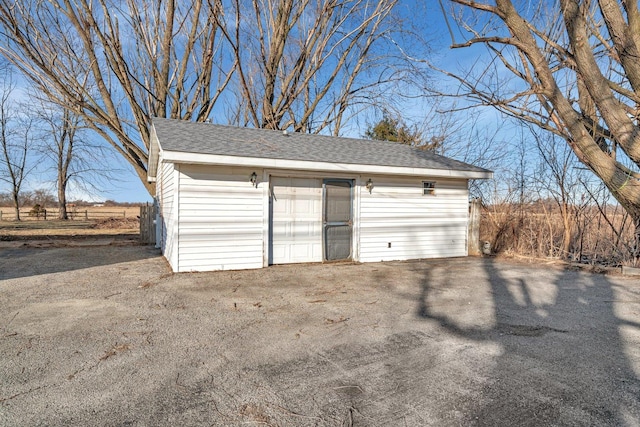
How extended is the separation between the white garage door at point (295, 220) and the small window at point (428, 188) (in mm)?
2778

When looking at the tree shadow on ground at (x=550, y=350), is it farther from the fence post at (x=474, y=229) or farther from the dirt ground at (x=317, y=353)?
the fence post at (x=474, y=229)

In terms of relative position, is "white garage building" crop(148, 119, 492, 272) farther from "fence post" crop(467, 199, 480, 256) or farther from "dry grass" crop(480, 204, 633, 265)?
"dry grass" crop(480, 204, 633, 265)

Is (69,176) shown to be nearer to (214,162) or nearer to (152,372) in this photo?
(214,162)

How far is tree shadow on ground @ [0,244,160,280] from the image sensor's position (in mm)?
6773

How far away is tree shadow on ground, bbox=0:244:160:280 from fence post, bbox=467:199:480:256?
8.22 metres

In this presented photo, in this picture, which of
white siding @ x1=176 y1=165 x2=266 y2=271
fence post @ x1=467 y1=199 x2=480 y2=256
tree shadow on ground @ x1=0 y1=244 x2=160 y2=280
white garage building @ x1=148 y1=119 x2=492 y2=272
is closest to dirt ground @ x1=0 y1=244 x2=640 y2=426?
white siding @ x1=176 y1=165 x2=266 y2=271

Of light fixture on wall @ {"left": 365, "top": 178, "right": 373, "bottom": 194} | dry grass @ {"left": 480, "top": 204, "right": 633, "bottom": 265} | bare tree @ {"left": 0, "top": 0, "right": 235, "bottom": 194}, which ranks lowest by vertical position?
dry grass @ {"left": 480, "top": 204, "right": 633, "bottom": 265}

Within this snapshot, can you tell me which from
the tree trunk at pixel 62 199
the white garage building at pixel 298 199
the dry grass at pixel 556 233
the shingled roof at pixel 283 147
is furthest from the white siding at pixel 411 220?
the tree trunk at pixel 62 199

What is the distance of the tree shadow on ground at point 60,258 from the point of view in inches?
267

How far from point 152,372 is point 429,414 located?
2.00 meters

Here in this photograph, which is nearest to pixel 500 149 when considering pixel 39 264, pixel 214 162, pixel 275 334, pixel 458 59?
pixel 458 59

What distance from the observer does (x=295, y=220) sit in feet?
24.9

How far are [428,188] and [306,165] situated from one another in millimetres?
3437

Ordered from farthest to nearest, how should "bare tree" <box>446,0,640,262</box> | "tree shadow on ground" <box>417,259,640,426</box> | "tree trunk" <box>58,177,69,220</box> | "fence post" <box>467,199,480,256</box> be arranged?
"tree trunk" <box>58,177,69,220</box> → "fence post" <box>467,199,480,256</box> → "bare tree" <box>446,0,640,262</box> → "tree shadow on ground" <box>417,259,640,426</box>
